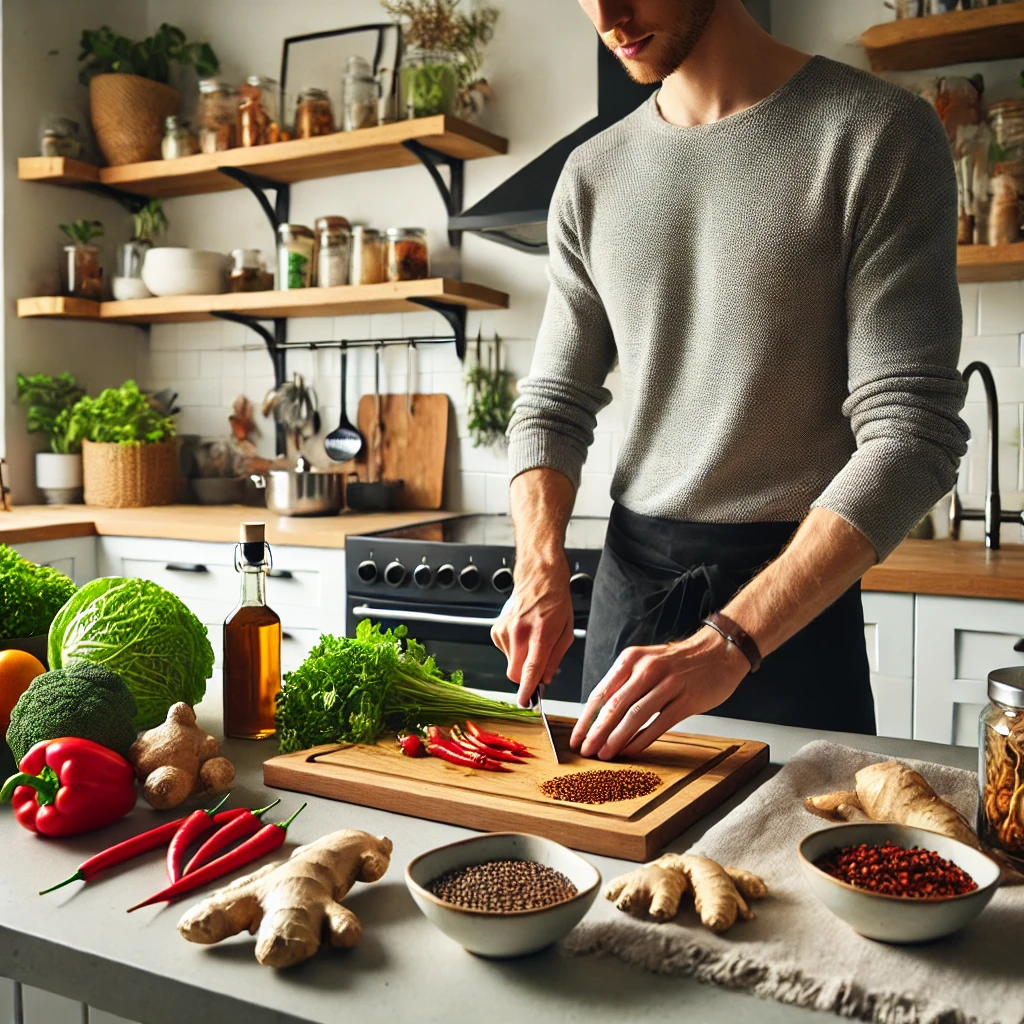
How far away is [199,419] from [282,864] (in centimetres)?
335

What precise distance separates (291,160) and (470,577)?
1578 mm

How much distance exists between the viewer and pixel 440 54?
10.6ft

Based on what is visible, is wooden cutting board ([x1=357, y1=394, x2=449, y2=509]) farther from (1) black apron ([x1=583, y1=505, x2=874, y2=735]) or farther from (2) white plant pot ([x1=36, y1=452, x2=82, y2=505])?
(1) black apron ([x1=583, y1=505, x2=874, y2=735])

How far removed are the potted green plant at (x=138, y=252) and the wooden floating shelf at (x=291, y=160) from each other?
0.31 feet

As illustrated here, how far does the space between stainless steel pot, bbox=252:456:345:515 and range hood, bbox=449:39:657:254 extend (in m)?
0.82

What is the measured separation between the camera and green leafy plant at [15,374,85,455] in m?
3.69

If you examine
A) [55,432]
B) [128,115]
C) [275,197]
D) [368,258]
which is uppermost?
[128,115]

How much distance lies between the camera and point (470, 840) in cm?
82

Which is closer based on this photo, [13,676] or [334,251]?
[13,676]

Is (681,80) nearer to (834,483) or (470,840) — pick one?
(834,483)

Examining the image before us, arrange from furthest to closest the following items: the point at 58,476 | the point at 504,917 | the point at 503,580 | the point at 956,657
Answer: the point at 58,476
the point at 503,580
the point at 956,657
the point at 504,917

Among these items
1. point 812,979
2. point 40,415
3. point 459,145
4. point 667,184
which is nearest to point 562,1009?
point 812,979

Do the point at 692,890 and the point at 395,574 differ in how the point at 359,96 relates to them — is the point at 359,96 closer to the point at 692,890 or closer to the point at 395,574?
the point at 395,574

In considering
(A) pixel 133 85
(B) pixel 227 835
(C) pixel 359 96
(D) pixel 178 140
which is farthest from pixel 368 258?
(B) pixel 227 835
